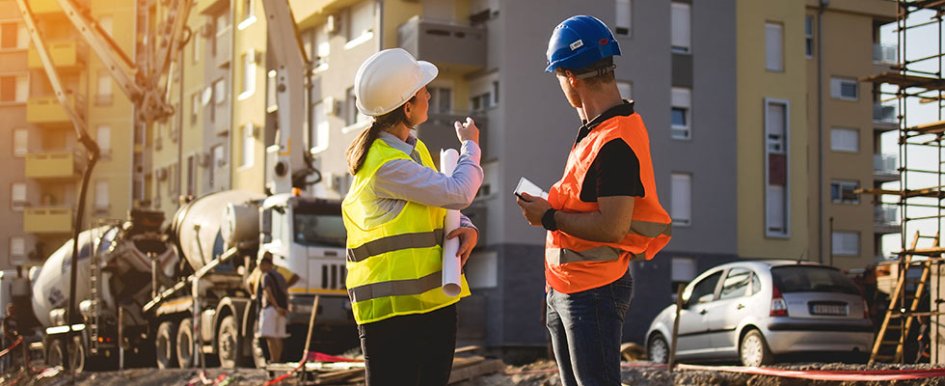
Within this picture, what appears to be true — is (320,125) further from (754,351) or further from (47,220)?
(47,220)

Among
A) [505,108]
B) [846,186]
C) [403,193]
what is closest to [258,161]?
[505,108]

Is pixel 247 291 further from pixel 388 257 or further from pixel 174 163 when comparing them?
pixel 174 163

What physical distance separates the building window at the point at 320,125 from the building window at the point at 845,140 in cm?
2174

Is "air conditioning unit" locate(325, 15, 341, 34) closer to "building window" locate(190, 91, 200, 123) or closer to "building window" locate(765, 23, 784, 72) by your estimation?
"building window" locate(765, 23, 784, 72)

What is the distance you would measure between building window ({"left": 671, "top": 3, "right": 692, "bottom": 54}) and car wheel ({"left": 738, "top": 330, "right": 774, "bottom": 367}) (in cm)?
2418

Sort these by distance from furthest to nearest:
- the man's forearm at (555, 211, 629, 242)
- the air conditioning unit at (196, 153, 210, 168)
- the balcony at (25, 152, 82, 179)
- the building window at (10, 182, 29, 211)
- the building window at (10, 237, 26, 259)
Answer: the building window at (10, 182, 29, 211), the building window at (10, 237, 26, 259), the balcony at (25, 152, 82, 179), the air conditioning unit at (196, 153, 210, 168), the man's forearm at (555, 211, 629, 242)

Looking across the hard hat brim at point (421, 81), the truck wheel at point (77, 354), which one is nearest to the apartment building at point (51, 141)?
the truck wheel at point (77, 354)

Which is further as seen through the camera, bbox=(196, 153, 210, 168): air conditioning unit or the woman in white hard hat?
bbox=(196, 153, 210, 168): air conditioning unit

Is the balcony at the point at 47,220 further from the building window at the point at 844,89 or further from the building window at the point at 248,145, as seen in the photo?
the building window at the point at 844,89

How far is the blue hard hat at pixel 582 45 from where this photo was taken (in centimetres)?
545

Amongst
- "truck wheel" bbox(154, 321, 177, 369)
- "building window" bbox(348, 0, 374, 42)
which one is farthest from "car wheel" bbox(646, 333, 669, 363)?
"building window" bbox(348, 0, 374, 42)

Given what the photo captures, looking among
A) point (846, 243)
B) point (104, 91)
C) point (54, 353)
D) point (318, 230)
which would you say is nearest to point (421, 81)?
point (318, 230)

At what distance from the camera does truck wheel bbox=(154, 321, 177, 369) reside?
25.6 metres

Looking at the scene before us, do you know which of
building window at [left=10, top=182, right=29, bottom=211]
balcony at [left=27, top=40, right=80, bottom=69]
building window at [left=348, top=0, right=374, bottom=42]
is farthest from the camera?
building window at [left=10, top=182, right=29, bottom=211]
